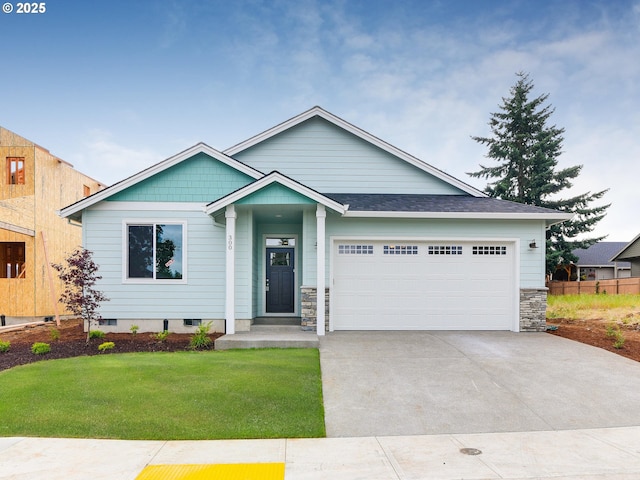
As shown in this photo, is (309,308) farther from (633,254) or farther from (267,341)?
(633,254)

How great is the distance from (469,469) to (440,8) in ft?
44.3

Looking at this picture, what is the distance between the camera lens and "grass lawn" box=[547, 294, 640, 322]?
13.4 meters

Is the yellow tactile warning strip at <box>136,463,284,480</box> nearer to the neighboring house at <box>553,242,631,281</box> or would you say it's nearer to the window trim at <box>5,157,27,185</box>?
the window trim at <box>5,157,27,185</box>

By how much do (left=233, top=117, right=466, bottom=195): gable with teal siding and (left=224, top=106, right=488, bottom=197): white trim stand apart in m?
0.15

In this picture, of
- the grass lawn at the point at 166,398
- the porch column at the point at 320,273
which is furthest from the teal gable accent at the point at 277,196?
the grass lawn at the point at 166,398

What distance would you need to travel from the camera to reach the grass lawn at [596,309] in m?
13.4

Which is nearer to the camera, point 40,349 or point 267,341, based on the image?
point 40,349

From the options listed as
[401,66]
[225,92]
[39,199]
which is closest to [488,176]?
[401,66]

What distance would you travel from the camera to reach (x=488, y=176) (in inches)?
1045

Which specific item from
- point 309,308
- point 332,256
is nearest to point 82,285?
point 309,308

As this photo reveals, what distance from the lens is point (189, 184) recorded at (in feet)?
35.1

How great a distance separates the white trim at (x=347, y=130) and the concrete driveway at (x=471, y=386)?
18.1ft

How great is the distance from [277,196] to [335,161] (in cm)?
383

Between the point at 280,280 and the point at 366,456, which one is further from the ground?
the point at 280,280
